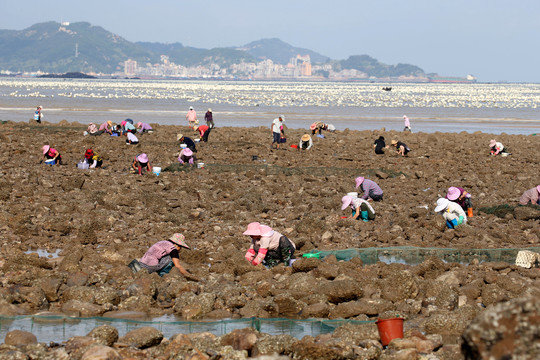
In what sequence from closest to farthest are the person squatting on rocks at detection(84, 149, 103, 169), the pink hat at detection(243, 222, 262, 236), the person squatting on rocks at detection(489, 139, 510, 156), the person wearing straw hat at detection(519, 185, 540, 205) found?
1. the pink hat at detection(243, 222, 262, 236)
2. the person wearing straw hat at detection(519, 185, 540, 205)
3. the person squatting on rocks at detection(84, 149, 103, 169)
4. the person squatting on rocks at detection(489, 139, 510, 156)

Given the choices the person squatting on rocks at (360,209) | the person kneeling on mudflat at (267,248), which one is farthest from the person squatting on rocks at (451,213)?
the person kneeling on mudflat at (267,248)

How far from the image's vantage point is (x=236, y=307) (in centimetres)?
855

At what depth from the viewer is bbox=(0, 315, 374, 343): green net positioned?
7293mm

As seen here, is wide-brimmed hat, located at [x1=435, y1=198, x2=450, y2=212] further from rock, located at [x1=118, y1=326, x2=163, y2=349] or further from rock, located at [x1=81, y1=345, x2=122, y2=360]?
rock, located at [x1=81, y1=345, x2=122, y2=360]

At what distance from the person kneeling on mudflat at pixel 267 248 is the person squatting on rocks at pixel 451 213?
4097 millimetres

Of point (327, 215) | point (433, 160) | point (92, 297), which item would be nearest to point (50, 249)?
point (92, 297)

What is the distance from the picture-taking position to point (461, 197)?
46.3 feet

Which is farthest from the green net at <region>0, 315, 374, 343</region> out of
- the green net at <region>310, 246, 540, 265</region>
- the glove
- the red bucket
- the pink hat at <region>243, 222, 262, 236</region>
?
the green net at <region>310, 246, 540, 265</region>

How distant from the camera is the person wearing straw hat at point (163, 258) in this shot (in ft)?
32.7

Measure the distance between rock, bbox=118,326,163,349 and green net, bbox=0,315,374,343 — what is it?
0.23m

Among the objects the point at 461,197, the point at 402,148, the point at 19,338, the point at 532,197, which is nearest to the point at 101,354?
the point at 19,338

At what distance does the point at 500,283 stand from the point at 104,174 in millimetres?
11959

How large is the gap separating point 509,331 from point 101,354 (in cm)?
398

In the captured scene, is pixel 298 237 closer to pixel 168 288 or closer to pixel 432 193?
pixel 168 288
